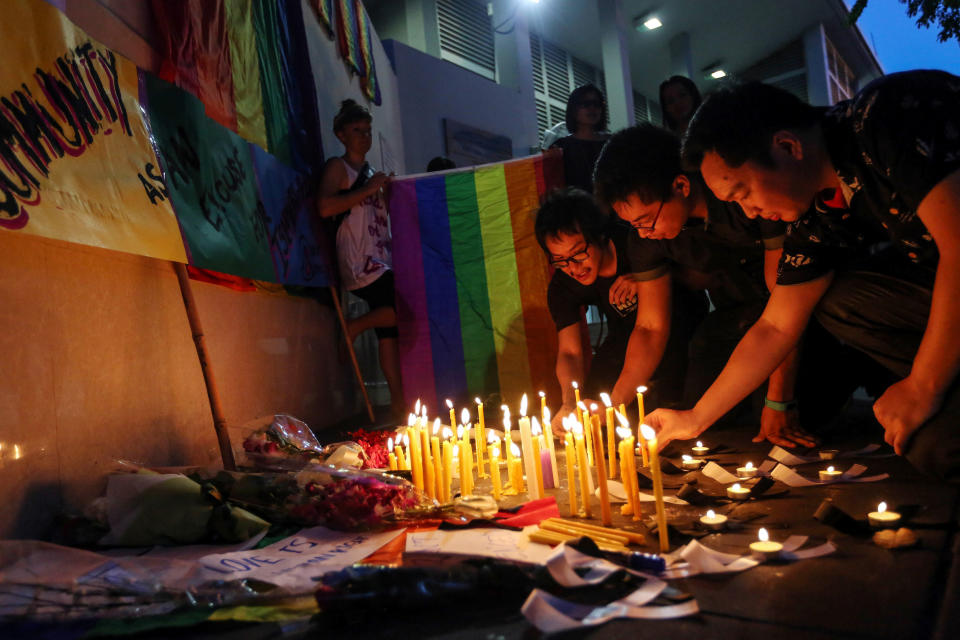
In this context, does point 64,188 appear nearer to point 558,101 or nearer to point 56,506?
point 56,506

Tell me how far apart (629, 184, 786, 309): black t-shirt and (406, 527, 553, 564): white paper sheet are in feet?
5.44

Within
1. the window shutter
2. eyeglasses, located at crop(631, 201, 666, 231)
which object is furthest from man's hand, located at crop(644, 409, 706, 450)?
the window shutter

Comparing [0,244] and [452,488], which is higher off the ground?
[0,244]

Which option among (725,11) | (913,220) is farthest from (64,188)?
(725,11)

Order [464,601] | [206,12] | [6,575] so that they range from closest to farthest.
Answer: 1. [464,601]
2. [6,575]
3. [206,12]

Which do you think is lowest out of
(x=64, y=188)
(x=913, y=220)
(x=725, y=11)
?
(x=913, y=220)

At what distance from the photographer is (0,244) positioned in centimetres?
203

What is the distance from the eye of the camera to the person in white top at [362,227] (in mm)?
4621

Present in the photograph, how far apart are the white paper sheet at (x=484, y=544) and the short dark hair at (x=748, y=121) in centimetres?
125

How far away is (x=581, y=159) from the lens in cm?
477

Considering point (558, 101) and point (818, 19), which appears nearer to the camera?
point (558, 101)

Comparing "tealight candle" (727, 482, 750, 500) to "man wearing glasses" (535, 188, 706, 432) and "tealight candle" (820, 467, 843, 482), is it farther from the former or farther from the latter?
"man wearing glasses" (535, 188, 706, 432)

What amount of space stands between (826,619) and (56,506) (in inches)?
90.7

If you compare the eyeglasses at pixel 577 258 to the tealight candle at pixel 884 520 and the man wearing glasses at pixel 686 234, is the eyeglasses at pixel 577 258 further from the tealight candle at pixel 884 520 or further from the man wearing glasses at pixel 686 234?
the tealight candle at pixel 884 520
